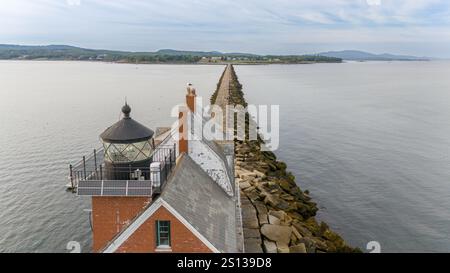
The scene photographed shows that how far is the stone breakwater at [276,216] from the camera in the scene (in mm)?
16147

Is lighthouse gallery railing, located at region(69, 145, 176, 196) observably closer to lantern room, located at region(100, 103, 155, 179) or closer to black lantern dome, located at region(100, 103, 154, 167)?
lantern room, located at region(100, 103, 155, 179)

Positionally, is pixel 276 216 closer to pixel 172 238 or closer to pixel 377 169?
pixel 172 238

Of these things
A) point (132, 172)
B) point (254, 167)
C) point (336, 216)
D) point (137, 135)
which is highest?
point (137, 135)

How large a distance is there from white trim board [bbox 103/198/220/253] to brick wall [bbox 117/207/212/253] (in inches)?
3.1

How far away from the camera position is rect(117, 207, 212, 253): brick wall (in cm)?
1110

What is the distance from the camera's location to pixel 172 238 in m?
11.2

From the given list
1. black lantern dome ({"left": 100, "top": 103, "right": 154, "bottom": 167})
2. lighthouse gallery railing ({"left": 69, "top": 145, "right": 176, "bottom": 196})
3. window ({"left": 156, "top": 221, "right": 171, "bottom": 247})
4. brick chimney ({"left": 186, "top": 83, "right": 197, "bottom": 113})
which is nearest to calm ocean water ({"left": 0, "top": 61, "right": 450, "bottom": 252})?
lighthouse gallery railing ({"left": 69, "top": 145, "right": 176, "bottom": 196})

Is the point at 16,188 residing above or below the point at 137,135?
below

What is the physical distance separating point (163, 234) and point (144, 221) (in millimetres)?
669

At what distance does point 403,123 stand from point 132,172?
54.0 metres

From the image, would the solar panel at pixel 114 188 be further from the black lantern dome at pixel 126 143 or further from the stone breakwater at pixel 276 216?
the stone breakwater at pixel 276 216
